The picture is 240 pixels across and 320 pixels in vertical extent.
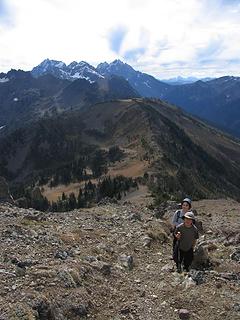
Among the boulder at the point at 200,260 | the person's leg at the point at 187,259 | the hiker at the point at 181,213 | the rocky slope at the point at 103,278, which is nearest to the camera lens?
the rocky slope at the point at 103,278

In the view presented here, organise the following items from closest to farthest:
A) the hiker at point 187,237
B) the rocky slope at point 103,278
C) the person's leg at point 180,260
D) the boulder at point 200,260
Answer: the rocky slope at point 103,278, the hiker at point 187,237, the person's leg at point 180,260, the boulder at point 200,260

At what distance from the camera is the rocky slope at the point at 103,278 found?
52.7 ft

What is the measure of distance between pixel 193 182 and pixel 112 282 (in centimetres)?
14134

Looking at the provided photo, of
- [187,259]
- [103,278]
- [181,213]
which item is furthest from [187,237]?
[103,278]

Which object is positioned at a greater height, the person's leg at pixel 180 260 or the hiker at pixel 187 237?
the hiker at pixel 187 237

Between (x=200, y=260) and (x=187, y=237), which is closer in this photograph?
(x=187, y=237)

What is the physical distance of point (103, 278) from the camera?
65.1 ft

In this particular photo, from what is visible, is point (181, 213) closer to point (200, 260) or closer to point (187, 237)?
point (187, 237)

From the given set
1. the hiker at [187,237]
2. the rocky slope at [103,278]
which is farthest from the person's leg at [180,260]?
the rocky slope at [103,278]

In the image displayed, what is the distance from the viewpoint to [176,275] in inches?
816

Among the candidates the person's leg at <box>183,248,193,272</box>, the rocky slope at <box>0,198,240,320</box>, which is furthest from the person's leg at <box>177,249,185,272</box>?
the rocky slope at <box>0,198,240,320</box>

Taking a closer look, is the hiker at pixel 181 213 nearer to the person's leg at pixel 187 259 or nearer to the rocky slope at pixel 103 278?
the person's leg at pixel 187 259

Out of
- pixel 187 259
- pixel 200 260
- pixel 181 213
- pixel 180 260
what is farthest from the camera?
pixel 200 260

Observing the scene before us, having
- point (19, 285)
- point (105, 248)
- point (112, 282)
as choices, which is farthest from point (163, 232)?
point (19, 285)
